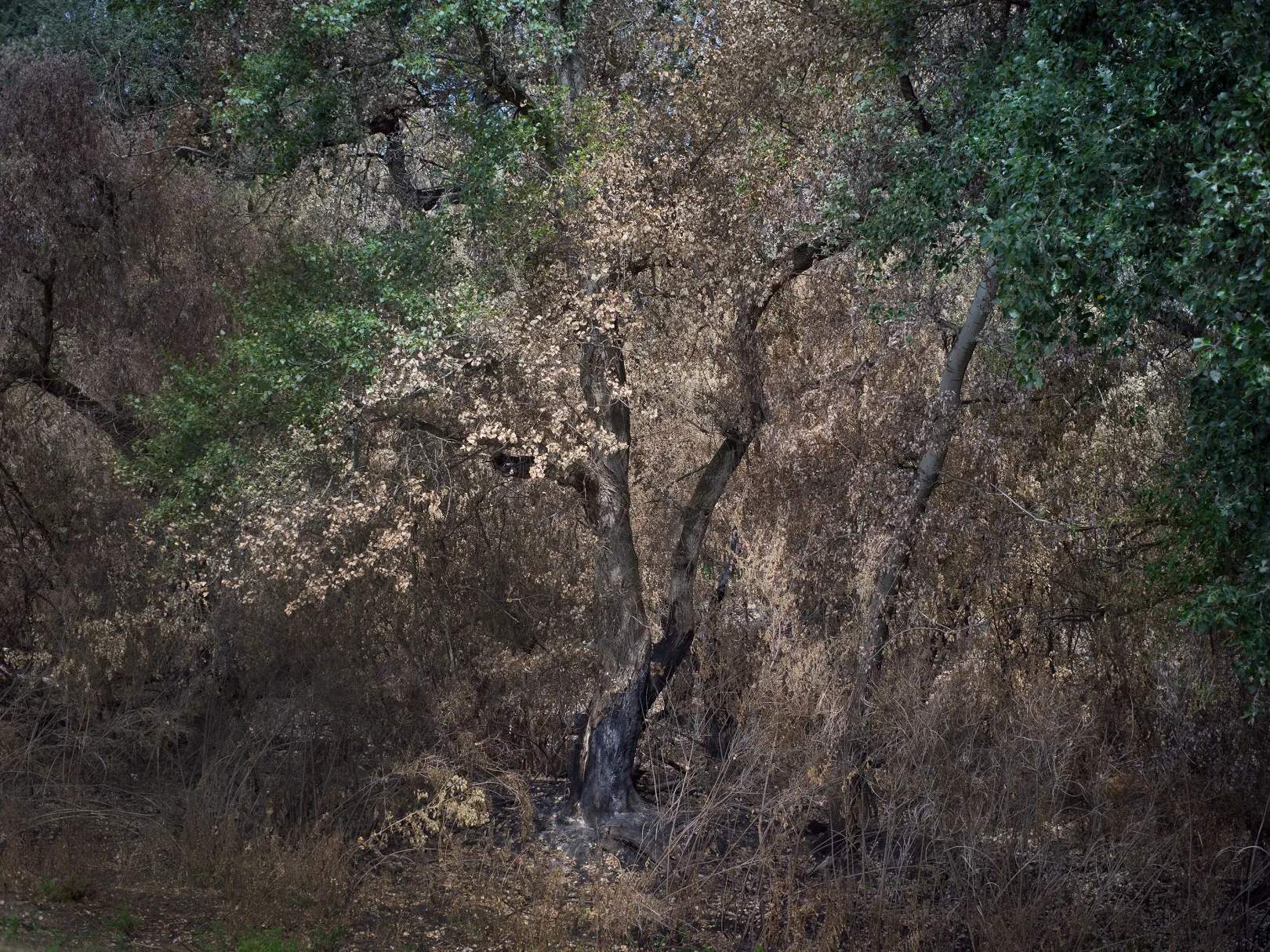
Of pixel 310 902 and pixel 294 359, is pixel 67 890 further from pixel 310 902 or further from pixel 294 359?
pixel 294 359

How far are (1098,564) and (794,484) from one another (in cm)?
308

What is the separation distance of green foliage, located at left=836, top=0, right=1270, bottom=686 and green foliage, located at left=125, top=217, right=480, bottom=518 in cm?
462

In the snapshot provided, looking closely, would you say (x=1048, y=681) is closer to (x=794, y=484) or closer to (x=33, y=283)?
(x=794, y=484)

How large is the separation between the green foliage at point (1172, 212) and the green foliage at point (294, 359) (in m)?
4.62

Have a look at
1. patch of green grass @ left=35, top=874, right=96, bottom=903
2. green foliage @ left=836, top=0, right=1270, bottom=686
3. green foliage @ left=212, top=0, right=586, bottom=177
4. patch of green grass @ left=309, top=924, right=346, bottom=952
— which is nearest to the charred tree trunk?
green foliage @ left=836, top=0, right=1270, bottom=686

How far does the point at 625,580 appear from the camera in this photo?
11258 millimetres

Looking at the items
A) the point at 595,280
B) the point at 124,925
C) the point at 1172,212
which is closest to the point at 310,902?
the point at 124,925

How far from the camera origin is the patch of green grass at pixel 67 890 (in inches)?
359

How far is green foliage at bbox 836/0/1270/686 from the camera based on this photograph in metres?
5.92

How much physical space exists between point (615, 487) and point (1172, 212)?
5.78 metres

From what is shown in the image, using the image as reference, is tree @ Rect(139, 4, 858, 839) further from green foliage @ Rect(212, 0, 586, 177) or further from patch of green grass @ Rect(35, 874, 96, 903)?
patch of green grass @ Rect(35, 874, 96, 903)

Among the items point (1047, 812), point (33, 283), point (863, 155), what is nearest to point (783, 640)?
point (1047, 812)

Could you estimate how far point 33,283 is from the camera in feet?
39.4

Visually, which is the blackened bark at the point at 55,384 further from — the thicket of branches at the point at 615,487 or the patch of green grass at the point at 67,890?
the patch of green grass at the point at 67,890
